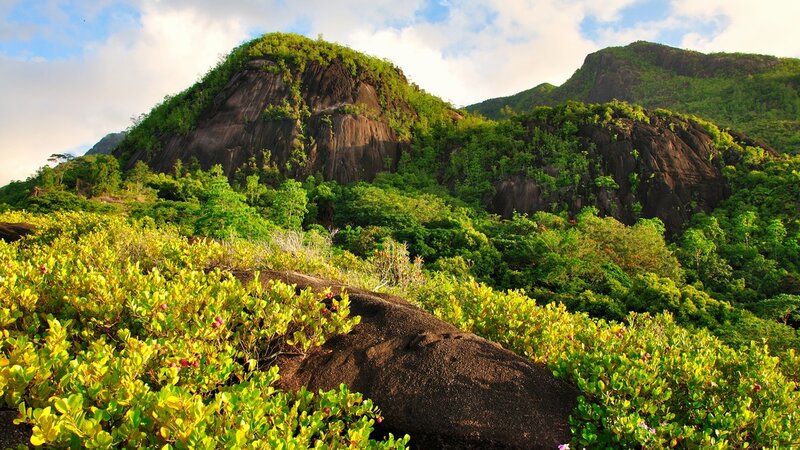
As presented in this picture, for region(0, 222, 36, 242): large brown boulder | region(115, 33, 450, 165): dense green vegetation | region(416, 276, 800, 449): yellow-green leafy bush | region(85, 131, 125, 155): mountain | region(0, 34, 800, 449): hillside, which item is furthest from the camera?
region(85, 131, 125, 155): mountain

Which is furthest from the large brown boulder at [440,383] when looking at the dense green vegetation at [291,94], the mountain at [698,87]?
Result: the mountain at [698,87]

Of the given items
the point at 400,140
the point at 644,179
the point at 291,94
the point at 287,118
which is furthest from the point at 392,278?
the point at 291,94

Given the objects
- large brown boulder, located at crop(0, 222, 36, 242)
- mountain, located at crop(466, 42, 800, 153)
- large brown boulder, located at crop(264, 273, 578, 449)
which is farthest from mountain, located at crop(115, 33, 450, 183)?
large brown boulder, located at crop(264, 273, 578, 449)

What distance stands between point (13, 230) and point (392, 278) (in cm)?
1335

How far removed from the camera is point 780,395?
4012 mm

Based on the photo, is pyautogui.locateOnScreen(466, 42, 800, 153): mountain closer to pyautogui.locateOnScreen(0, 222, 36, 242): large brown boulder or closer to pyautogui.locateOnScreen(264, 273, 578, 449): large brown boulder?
pyautogui.locateOnScreen(264, 273, 578, 449): large brown boulder

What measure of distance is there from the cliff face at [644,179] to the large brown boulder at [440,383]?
106 feet

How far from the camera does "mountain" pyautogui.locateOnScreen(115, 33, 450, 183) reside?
42781mm

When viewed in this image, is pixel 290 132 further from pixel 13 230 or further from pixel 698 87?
pixel 698 87

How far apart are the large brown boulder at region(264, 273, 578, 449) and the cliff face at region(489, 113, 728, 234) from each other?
3245cm

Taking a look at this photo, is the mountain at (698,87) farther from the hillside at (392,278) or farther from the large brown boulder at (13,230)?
the large brown boulder at (13,230)

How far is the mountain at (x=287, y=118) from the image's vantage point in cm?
4278

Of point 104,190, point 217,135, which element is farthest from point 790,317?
point 217,135

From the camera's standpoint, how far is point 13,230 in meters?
16.2
